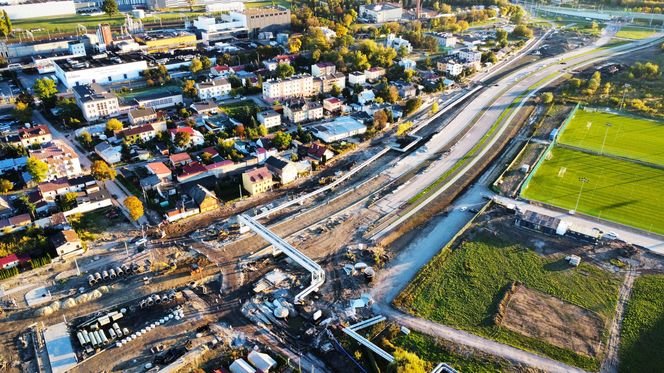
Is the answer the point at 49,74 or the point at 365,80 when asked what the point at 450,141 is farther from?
the point at 49,74

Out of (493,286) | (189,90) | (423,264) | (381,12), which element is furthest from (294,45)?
(493,286)

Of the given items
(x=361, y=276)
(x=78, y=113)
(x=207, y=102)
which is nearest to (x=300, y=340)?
(x=361, y=276)

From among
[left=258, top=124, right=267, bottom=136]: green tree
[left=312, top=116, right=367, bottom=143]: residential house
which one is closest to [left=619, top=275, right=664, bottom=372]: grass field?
[left=312, top=116, right=367, bottom=143]: residential house

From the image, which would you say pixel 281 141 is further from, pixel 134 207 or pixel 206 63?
pixel 206 63

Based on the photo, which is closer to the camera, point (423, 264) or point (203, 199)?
point (423, 264)

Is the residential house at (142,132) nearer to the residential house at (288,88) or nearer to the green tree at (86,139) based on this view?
the green tree at (86,139)

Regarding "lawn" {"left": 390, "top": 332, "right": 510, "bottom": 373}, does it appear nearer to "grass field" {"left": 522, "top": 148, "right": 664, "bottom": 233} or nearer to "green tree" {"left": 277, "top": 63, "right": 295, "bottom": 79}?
"grass field" {"left": 522, "top": 148, "right": 664, "bottom": 233}

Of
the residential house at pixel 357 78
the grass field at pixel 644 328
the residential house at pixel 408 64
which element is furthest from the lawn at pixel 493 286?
the residential house at pixel 408 64
